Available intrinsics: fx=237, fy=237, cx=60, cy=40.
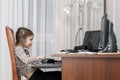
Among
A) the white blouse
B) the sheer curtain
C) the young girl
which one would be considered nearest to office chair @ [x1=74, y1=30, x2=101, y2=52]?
the young girl

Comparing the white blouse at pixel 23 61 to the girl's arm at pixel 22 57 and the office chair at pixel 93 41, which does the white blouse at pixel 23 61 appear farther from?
the office chair at pixel 93 41

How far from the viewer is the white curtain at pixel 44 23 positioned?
3492 millimetres

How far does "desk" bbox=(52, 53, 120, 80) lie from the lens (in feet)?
5.97

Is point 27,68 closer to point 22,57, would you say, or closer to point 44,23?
point 22,57

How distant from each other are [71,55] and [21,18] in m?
1.82

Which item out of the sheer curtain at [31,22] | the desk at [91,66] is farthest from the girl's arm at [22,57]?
the sheer curtain at [31,22]

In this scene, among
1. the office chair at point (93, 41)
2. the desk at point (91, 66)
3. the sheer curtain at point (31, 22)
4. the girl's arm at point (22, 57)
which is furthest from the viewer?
the sheer curtain at point (31, 22)

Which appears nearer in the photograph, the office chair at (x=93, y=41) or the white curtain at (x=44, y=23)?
the office chair at (x=93, y=41)

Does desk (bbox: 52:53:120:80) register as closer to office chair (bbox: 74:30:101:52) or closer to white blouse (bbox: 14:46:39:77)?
white blouse (bbox: 14:46:39:77)

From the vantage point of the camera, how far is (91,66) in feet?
6.03

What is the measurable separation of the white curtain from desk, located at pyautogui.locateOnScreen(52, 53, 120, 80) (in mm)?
1679

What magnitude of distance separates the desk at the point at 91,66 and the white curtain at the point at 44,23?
5.51 ft

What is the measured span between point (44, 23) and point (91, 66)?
5.95ft

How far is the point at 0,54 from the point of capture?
3523 mm
